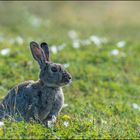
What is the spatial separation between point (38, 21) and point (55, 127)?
51.8 ft

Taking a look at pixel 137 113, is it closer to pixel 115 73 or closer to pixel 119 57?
pixel 115 73

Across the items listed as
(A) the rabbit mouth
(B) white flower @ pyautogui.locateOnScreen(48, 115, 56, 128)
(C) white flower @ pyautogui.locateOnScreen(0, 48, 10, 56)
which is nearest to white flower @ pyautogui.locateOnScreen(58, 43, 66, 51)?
(C) white flower @ pyautogui.locateOnScreen(0, 48, 10, 56)

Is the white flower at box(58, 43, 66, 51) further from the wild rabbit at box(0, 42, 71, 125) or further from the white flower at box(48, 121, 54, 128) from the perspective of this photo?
the white flower at box(48, 121, 54, 128)

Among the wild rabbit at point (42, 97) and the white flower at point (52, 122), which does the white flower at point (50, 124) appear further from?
the wild rabbit at point (42, 97)

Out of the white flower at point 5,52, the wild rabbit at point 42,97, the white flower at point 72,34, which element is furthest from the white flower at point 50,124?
the white flower at point 72,34

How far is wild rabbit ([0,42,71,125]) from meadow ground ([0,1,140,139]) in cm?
27

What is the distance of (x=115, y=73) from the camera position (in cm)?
1494

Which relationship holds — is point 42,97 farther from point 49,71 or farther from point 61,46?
point 61,46

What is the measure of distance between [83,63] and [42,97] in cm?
599

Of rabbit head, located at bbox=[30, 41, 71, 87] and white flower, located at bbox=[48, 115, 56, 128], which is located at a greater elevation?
rabbit head, located at bbox=[30, 41, 71, 87]

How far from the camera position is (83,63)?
15375 mm

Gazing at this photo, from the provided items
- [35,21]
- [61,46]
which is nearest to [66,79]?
[61,46]

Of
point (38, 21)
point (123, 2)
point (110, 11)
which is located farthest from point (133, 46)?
point (123, 2)

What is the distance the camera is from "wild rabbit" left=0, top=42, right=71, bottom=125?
30.7 ft
